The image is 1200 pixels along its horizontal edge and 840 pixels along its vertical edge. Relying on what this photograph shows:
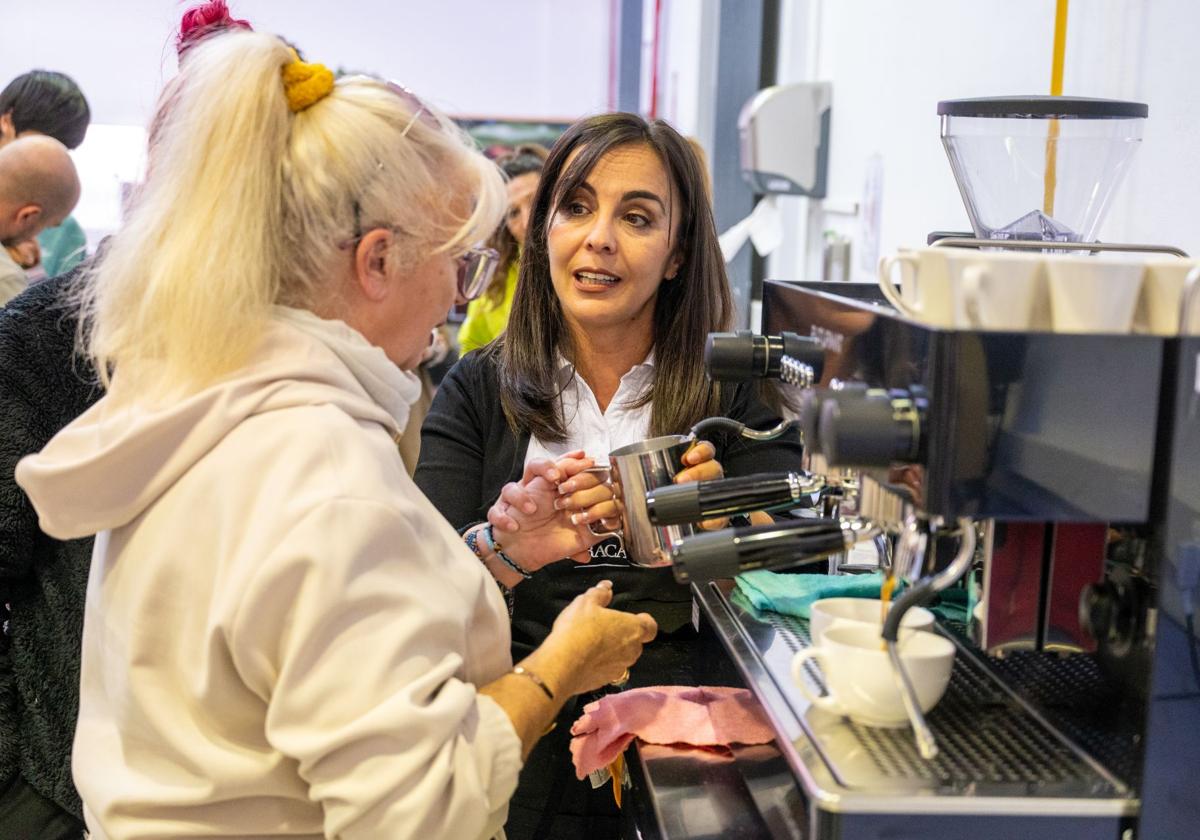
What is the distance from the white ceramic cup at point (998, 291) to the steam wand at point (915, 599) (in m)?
0.15

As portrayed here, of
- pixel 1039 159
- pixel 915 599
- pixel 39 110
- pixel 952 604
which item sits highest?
pixel 39 110

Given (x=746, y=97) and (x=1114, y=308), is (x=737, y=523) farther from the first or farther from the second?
(x=746, y=97)

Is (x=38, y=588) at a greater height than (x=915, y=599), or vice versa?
(x=915, y=599)

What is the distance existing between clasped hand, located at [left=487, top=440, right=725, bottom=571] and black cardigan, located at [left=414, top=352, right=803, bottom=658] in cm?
10

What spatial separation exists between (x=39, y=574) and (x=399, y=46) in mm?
5211

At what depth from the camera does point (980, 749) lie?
3.05 ft

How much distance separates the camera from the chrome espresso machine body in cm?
83

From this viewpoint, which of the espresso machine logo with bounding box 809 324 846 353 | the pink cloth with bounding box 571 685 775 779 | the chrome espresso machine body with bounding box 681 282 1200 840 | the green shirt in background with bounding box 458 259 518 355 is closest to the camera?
the chrome espresso machine body with bounding box 681 282 1200 840

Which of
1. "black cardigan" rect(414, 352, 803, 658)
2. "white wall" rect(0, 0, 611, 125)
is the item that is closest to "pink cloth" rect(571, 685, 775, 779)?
"black cardigan" rect(414, 352, 803, 658)

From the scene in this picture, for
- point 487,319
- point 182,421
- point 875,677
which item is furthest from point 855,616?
point 487,319

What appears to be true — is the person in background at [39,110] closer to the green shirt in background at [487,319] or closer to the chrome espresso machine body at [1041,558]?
the green shirt in background at [487,319]

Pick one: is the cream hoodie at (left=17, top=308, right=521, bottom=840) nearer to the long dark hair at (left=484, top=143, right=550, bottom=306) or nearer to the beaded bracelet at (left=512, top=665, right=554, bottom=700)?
the beaded bracelet at (left=512, top=665, right=554, bottom=700)

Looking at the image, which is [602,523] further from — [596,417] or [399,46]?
[399,46]

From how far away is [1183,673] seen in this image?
2.86 feet
